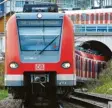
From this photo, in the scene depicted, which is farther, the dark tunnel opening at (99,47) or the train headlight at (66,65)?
the dark tunnel opening at (99,47)

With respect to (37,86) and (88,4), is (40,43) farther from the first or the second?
(88,4)

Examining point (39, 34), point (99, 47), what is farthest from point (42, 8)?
point (99, 47)

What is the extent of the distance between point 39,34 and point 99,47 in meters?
44.0

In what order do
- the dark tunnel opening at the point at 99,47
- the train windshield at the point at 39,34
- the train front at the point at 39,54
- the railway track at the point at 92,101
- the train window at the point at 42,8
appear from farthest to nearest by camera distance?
the dark tunnel opening at the point at 99,47
the train window at the point at 42,8
the railway track at the point at 92,101
the train windshield at the point at 39,34
the train front at the point at 39,54

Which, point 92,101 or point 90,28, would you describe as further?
point 90,28

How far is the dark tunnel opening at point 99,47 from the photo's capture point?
187 feet

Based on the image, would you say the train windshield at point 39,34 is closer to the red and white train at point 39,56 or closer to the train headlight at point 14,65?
the red and white train at point 39,56

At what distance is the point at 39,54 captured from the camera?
1502cm

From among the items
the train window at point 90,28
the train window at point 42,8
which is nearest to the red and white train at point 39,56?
the train window at point 42,8

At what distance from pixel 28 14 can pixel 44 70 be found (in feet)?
6.26

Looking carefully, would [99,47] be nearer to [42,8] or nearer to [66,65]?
[42,8]

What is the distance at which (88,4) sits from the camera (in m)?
86.1

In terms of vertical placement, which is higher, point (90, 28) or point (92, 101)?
point (92, 101)

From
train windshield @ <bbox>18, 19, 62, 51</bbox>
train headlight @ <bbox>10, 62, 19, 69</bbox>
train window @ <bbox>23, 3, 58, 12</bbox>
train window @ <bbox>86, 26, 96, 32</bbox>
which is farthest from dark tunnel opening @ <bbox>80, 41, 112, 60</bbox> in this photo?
train headlight @ <bbox>10, 62, 19, 69</bbox>
